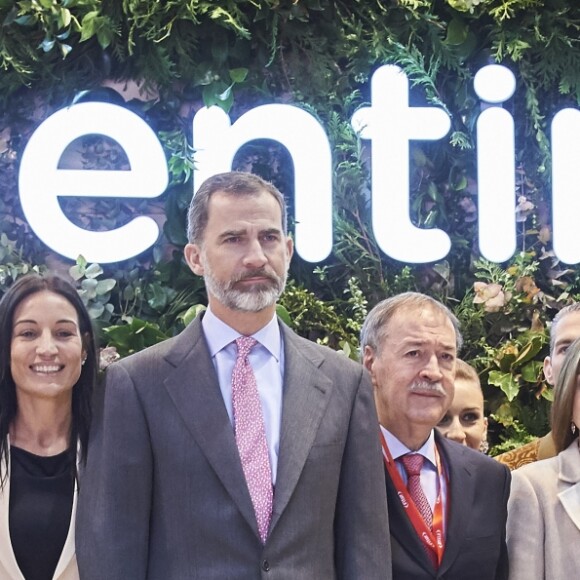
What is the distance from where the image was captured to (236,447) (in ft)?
7.23

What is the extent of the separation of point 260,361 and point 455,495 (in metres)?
0.56

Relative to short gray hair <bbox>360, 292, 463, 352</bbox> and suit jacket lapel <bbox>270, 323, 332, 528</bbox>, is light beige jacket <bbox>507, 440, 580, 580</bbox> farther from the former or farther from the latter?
suit jacket lapel <bbox>270, 323, 332, 528</bbox>

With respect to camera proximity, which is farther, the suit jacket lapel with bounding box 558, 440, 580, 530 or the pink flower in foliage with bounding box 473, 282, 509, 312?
the pink flower in foliage with bounding box 473, 282, 509, 312

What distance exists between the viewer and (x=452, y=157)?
4.36 m

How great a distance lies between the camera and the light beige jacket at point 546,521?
243 centimetres

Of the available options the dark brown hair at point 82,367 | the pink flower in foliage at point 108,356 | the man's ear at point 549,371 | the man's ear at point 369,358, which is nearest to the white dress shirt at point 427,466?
the man's ear at point 369,358

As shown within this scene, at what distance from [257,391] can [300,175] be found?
6.69ft

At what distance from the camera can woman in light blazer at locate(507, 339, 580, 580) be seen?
2.43m

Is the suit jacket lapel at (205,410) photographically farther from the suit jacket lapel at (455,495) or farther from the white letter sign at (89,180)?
the white letter sign at (89,180)

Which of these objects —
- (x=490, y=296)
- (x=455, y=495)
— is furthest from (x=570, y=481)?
(x=490, y=296)

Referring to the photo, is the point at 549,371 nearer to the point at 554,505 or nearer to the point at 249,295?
the point at 554,505

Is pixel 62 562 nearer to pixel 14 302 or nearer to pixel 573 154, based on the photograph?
pixel 14 302

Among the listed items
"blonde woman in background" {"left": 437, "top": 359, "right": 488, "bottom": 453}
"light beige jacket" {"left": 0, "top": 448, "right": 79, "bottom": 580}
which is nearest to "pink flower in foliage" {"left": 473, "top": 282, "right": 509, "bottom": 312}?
"blonde woman in background" {"left": 437, "top": 359, "right": 488, "bottom": 453}

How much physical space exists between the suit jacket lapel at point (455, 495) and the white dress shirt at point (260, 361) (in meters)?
0.48
